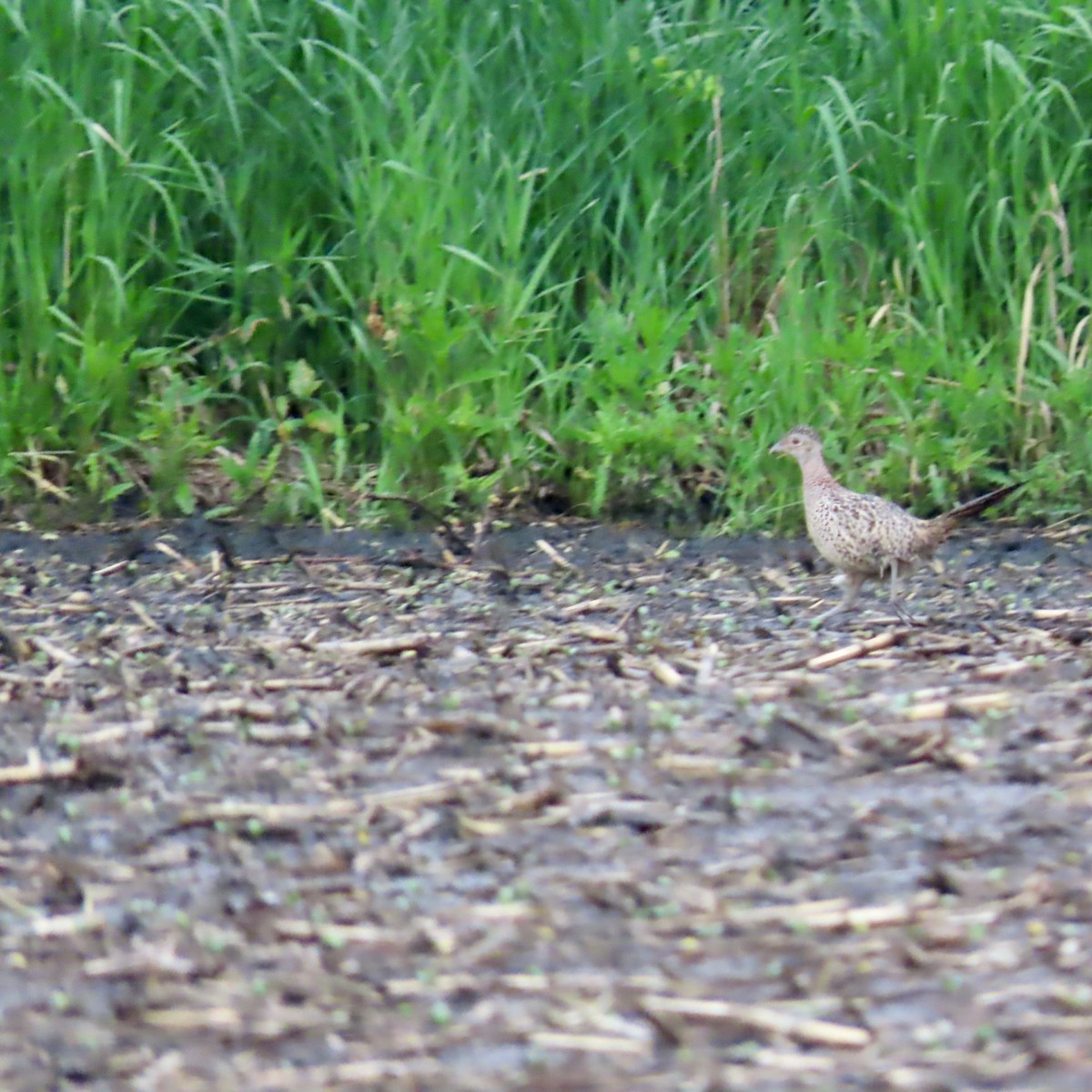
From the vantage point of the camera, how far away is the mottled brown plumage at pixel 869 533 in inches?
211

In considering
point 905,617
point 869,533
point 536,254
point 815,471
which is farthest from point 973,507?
point 536,254

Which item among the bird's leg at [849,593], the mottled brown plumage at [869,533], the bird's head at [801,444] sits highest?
the bird's head at [801,444]

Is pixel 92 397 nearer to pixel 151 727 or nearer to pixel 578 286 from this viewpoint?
pixel 578 286

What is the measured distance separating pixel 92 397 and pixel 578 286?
172 centimetres

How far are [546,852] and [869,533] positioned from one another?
2.33 meters

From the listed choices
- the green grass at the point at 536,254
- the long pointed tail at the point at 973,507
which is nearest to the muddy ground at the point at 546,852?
the long pointed tail at the point at 973,507

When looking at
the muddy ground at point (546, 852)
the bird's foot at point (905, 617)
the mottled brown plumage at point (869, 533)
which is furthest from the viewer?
the mottled brown plumage at point (869, 533)

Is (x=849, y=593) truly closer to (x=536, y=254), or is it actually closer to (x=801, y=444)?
(x=801, y=444)

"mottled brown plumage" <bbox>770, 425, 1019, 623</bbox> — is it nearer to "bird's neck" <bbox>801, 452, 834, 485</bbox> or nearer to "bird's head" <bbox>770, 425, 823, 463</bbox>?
"bird's neck" <bbox>801, 452, 834, 485</bbox>

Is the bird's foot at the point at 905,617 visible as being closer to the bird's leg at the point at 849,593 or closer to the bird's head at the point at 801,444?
the bird's leg at the point at 849,593

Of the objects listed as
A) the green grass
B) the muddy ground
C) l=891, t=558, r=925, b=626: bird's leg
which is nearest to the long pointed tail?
l=891, t=558, r=925, b=626: bird's leg

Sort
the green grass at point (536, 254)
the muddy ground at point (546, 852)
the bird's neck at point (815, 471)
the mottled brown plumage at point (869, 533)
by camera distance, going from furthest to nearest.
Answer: the green grass at point (536, 254)
the bird's neck at point (815, 471)
the mottled brown plumage at point (869, 533)
the muddy ground at point (546, 852)

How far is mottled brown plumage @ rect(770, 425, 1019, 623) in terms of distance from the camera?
537 centimetres

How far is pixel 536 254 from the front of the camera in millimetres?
6789
